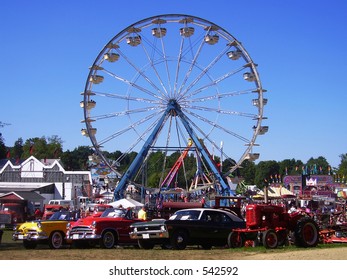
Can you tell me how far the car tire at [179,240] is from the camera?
20.7 meters

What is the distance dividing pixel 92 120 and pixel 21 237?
21.9 m

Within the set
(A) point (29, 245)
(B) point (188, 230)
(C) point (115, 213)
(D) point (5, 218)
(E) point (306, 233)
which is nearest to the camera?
(E) point (306, 233)

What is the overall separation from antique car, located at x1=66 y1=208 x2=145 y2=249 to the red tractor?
150 inches

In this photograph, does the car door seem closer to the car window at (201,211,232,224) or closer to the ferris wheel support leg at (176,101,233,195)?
the car window at (201,211,232,224)

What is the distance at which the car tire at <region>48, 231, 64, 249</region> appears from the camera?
23.2 meters

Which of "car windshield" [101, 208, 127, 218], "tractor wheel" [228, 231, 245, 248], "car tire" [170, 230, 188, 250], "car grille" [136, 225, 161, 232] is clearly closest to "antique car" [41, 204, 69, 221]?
→ "car windshield" [101, 208, 127, 218]

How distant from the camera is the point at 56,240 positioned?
23.3 meters

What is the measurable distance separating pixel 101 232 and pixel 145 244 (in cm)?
156

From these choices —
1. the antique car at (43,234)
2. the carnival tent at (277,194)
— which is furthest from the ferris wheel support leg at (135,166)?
the antique car at (43,234)

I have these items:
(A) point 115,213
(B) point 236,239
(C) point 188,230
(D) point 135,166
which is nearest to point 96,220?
(A) point 115,213

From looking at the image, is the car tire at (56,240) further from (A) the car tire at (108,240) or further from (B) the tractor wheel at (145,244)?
(B) the tractor wheel at (145,244)

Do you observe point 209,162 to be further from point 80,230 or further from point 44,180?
point 44,180

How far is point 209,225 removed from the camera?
2145cm

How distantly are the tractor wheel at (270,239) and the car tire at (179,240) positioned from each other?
262 cm
